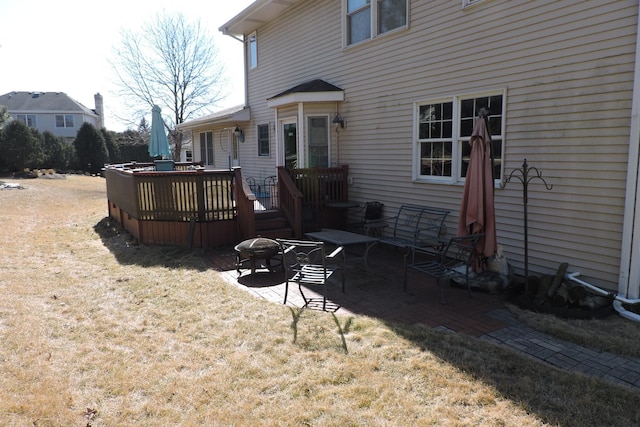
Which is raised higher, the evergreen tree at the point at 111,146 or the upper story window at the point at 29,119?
the upper story window at the point at 29,119

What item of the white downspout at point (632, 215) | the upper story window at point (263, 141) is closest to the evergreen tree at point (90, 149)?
the upper story window at point (263, 141)

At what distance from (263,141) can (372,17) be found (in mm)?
5697

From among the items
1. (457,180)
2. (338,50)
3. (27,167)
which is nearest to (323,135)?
(338,50)

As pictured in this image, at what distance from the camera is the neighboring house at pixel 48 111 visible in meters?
43.8

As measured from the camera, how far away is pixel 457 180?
739 centimetres

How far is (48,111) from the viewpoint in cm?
4434

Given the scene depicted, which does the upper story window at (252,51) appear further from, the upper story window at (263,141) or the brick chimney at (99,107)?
the brick chimney at (99,107)

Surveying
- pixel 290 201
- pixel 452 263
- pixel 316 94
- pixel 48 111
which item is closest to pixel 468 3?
pixel 316 94

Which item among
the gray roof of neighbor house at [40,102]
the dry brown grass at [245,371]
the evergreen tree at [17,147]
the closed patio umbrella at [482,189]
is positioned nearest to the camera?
the dry brown grass at [245,371]

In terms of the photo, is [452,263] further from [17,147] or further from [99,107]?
[99,107]

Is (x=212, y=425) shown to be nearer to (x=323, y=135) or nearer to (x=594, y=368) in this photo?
(x=594, y=368)

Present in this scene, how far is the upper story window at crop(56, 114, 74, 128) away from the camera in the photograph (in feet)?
148

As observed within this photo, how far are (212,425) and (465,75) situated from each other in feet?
20.5

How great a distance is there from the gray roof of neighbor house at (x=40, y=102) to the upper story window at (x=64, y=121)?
1.99 feet
